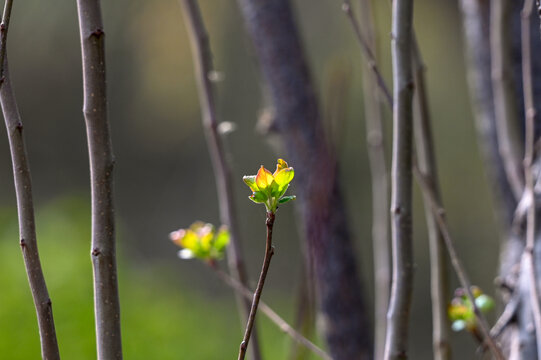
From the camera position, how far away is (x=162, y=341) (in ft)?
8.56

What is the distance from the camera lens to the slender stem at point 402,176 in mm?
507

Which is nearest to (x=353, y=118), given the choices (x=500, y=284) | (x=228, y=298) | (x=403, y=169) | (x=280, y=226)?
(x=280, y=226)

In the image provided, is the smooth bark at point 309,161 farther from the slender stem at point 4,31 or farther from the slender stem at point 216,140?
the slender stem at point 4,31

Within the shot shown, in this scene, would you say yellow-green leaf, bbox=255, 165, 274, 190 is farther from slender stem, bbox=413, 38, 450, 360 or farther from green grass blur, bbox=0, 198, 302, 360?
green grass blur, bbox=0, 198, 302, 360

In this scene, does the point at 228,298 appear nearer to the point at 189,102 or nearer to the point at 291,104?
the point at 189,102

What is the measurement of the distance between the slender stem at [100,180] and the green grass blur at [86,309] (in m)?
1.82

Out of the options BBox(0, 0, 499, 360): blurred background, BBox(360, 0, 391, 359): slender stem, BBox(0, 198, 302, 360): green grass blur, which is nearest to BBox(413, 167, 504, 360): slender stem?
BBox(360, 0, 391, 359): slender stem

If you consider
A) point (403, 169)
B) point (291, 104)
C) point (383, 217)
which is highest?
point (291, 104)

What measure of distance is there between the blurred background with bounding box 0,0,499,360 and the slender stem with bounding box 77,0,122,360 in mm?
2480

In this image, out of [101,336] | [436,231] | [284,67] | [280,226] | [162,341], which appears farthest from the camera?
[280,226]

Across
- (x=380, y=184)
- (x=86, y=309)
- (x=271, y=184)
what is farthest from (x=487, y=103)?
(x=86, y=309)

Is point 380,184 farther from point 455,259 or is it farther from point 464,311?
point 455,259

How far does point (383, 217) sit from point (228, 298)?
247cm

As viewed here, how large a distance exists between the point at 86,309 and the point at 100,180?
85.8 inches
